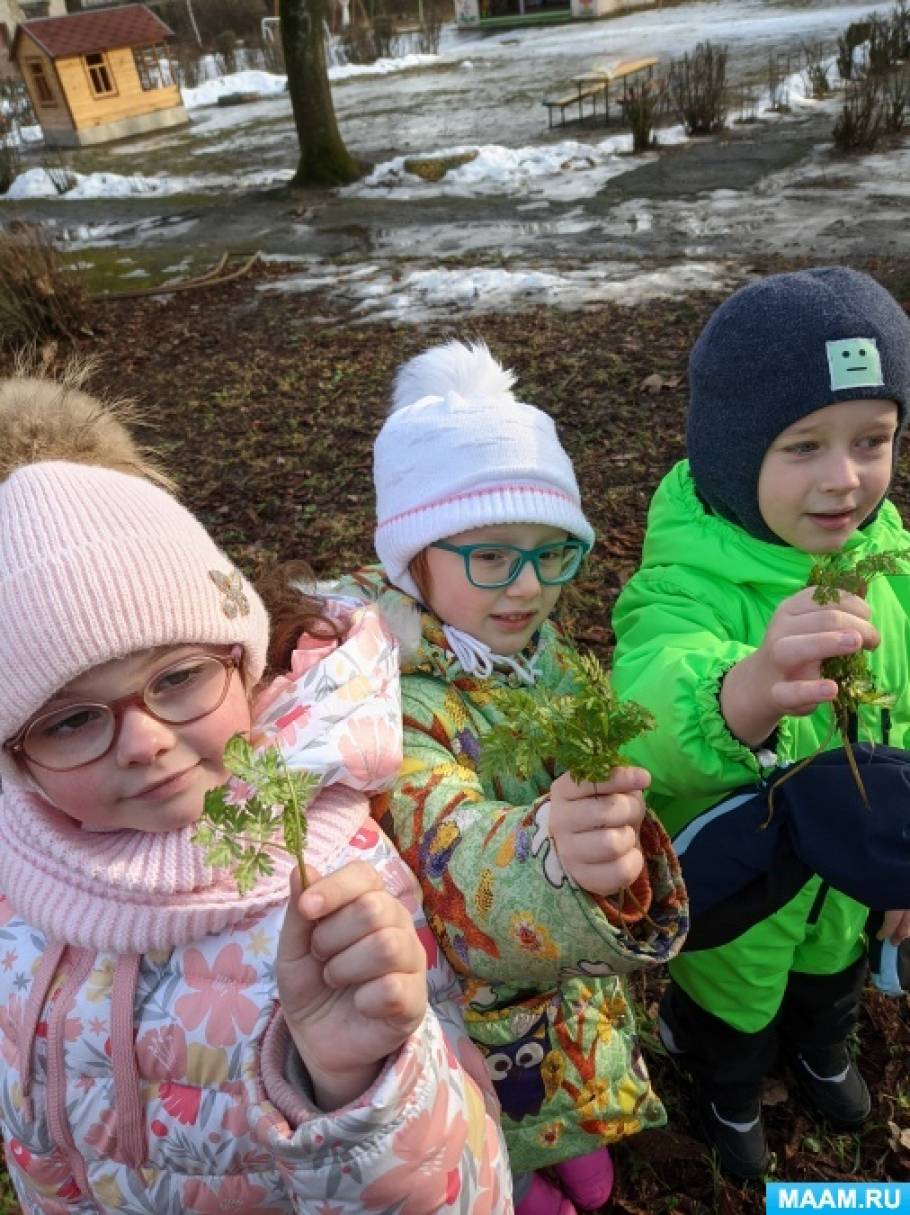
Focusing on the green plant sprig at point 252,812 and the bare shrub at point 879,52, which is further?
the bare shrub at point 879,52

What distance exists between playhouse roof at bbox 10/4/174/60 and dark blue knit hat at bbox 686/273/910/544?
78.1 feet

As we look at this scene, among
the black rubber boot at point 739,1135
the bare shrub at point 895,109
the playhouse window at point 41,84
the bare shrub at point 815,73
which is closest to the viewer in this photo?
the black rubber boot at point 739,1135

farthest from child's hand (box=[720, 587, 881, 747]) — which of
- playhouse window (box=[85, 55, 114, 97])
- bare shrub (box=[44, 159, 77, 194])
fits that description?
playhouse window (box=[85, 55, 114, 97])

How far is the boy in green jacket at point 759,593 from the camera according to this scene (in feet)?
5.48

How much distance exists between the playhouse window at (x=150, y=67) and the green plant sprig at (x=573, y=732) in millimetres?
25724

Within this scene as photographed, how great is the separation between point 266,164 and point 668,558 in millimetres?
16592

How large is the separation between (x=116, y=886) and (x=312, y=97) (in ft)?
46.6

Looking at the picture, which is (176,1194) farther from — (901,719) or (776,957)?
(901,719)

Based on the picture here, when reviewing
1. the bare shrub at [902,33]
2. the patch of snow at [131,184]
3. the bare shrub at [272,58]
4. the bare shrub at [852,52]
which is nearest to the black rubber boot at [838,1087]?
the patch of snow at [131,184]

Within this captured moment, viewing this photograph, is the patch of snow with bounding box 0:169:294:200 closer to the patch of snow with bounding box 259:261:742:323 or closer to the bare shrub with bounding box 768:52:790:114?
the patch of snow with bounding box 259:261:742:323

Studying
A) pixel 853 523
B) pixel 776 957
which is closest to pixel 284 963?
pixel 776 957

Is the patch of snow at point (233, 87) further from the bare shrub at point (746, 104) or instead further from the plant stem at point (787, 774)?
the plant stem at point (787, 774)

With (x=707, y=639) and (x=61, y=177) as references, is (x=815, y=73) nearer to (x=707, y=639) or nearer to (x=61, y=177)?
(x=61, y=177)

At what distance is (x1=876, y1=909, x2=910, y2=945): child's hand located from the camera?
6.37ft
